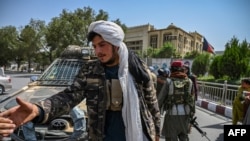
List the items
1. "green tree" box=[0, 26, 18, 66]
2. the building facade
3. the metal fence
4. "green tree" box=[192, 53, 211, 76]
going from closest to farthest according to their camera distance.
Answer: the metal fence → "green tree" box=[192, 53, 211, 76] → "green tree" box=[0, 26, 18, 66] → the building facade

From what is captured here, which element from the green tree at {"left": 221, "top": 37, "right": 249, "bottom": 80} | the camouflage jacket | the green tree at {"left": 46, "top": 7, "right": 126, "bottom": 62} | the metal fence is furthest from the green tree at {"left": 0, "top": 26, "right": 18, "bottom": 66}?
the camouflage jacket

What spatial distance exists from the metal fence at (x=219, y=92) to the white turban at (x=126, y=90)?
28.8ft

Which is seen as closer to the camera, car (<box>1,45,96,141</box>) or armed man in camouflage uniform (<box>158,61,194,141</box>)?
car (<box>1,45,96,141</box>)

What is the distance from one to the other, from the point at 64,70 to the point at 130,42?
341ft

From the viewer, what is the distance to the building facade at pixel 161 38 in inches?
3696

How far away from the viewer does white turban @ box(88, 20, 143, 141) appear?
217 cm

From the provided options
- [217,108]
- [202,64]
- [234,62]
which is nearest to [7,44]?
[202,64]

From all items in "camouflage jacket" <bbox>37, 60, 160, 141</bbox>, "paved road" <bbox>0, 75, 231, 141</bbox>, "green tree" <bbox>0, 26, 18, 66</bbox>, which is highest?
"green tree" <bbox>0, 26, 18, 66</bbox>

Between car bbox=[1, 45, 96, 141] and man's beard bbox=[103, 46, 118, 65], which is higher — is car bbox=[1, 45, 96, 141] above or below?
below

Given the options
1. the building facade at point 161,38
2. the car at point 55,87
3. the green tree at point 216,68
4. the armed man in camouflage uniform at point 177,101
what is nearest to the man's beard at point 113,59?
the car at point 55,87

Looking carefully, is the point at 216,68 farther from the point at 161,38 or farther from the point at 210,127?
the point at 161,38

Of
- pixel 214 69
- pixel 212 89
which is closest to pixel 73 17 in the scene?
pixel 214 69

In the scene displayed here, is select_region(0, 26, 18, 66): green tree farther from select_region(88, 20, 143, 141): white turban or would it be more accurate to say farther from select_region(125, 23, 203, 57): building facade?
select_region(88, 20, 143, 141): white turban

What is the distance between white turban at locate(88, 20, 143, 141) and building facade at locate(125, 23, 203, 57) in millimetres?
87813
